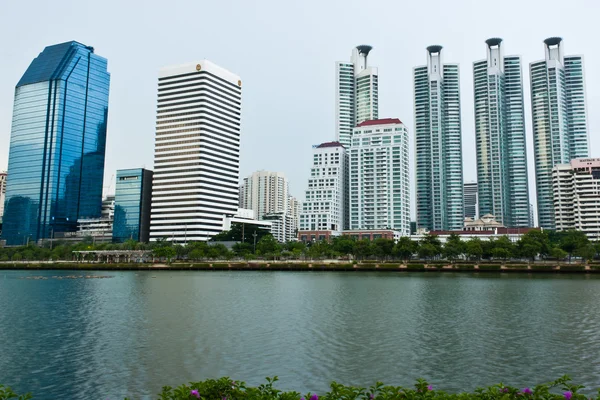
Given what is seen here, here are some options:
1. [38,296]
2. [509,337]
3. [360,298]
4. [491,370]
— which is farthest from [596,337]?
[38,296]

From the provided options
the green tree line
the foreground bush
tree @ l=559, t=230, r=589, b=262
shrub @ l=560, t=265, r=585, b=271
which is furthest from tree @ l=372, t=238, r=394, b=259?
the foreground bush

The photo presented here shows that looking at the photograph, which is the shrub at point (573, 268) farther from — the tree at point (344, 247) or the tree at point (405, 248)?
the tree at point (344, 247)

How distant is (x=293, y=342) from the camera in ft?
117

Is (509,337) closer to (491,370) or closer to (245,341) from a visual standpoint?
(491,370)

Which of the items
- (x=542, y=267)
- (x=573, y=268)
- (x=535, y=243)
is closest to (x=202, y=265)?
(x=542, y=267)

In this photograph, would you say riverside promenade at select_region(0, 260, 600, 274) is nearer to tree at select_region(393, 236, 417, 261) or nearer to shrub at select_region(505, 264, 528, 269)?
shrub at select_region(505, 264, 528, 269)

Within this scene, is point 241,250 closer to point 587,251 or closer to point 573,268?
point 573,268

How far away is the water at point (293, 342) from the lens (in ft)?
86.6

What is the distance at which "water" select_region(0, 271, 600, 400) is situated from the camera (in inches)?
1039

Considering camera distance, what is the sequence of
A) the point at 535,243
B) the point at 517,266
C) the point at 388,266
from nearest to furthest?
the point at 517,266, the point at 535,243, the point at 388,266

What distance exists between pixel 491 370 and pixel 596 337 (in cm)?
1537

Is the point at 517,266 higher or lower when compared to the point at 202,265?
higher

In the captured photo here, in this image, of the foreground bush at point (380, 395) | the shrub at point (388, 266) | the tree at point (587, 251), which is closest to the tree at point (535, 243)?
the tree at point (587, 251)

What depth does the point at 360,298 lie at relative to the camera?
214ft
